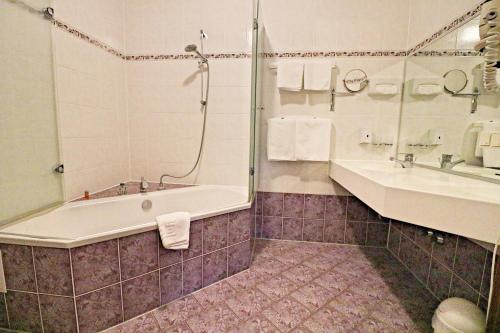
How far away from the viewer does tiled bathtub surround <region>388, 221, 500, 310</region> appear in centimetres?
114

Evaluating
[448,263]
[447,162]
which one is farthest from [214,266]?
[447,162]

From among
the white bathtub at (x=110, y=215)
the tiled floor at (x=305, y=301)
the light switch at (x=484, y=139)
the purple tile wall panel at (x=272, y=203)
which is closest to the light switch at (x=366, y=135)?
the light switch at (x=484, y=139)

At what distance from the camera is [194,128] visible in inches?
82.2

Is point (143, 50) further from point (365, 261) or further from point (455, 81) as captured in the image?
point (365, 261)

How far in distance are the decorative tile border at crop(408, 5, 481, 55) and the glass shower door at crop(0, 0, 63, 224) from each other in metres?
2.67

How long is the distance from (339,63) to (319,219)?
1.45m

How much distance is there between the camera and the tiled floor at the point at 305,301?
1.18 m

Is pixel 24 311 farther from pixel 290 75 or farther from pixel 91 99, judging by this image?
pixel 290 75

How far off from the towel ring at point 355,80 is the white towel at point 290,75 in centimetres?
41

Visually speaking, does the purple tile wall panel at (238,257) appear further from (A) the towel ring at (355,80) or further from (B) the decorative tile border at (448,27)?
(B) the decorative tile border at (448,27)

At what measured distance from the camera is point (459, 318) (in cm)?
101

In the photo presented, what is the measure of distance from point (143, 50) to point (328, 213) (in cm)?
235

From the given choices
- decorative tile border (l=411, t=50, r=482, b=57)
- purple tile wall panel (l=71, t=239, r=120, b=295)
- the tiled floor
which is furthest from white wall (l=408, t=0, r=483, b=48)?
purple tile wall panel (l=71, t=239, r=120, b=295)

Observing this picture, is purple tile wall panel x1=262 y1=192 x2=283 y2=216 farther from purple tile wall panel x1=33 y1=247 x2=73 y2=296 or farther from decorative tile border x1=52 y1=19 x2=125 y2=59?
decorative tile border x1=52 y1=19 x2=125 y2=59
